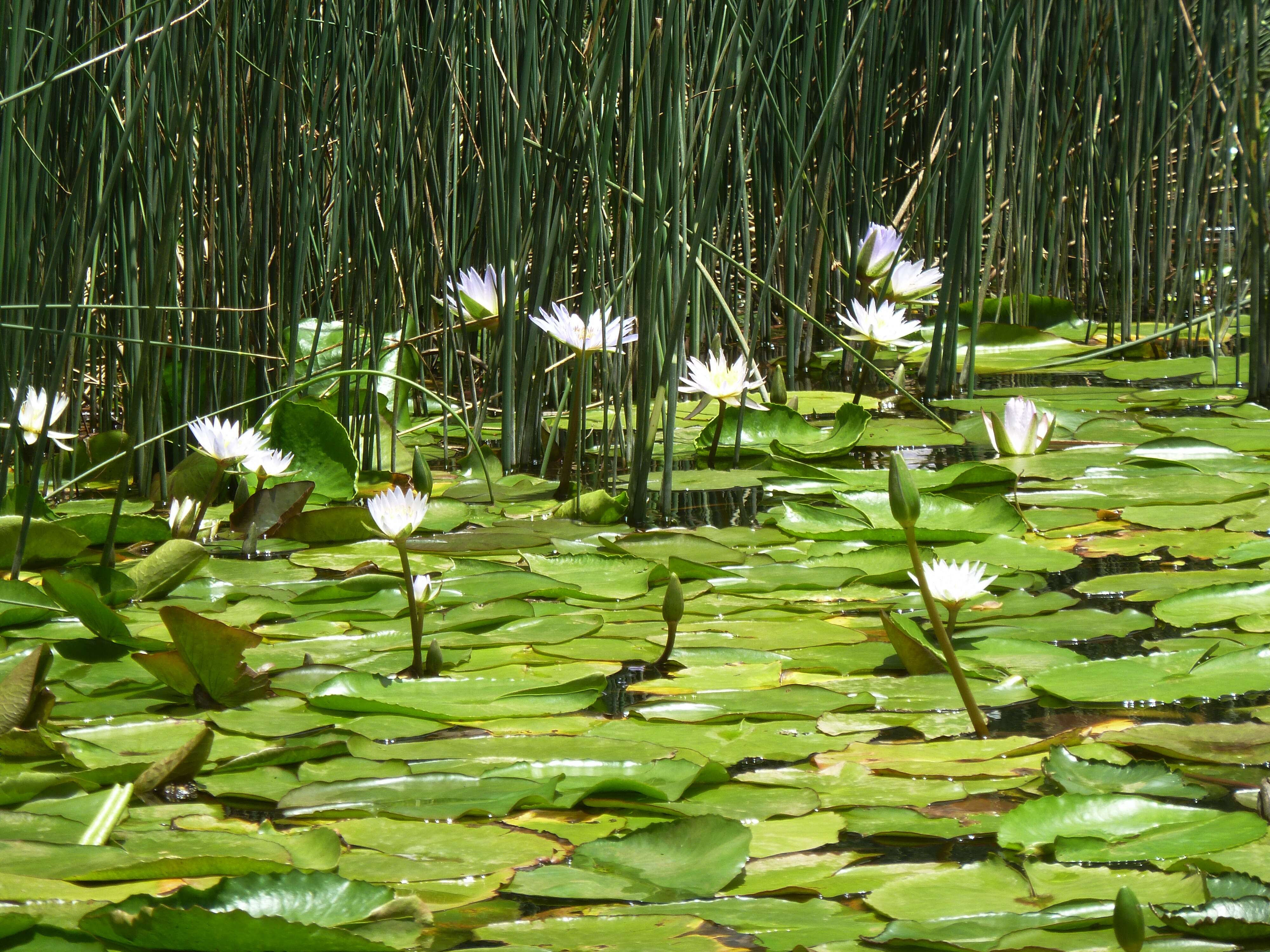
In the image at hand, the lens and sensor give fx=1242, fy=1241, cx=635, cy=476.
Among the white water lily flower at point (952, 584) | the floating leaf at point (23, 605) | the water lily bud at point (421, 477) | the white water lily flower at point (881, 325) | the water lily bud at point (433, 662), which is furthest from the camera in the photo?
the white water lily flower at point (881, 325)

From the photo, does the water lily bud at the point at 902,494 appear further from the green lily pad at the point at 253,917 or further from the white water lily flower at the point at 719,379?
the white water lily flower at the point at 719,379

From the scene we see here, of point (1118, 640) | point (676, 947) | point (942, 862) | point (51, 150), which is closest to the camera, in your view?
point (676, 947)

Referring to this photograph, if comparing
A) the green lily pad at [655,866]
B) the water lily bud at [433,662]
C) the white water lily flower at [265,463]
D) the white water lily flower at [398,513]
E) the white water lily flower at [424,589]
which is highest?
the white water lily flower at [265,463]

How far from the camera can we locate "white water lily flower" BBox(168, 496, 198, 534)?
156cm

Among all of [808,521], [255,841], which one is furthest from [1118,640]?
[255,841]

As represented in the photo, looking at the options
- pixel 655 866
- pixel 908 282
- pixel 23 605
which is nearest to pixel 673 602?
pixel 655 866

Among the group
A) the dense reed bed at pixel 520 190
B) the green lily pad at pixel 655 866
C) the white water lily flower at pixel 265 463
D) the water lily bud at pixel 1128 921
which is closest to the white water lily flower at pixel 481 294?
the dense reed bed at pixel 520 190

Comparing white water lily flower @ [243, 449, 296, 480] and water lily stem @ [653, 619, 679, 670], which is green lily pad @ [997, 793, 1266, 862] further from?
white water lily flower @ [243, 449, 296, 480]

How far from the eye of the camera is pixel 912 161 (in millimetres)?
3625

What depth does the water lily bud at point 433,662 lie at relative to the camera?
1095mm

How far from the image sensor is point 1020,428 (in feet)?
→ 6.30

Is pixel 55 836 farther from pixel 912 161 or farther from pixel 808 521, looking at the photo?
pixel 912 161

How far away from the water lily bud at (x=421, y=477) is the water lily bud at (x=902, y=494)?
911 millimetres

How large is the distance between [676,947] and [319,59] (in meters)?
1.59
